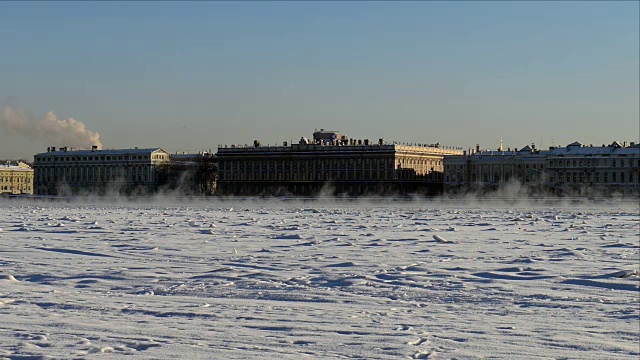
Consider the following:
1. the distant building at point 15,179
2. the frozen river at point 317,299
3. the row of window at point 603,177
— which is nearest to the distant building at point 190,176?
the distant building at point 15,179

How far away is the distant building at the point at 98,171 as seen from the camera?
466ft

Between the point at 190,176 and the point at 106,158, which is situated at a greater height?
the point at 106,158

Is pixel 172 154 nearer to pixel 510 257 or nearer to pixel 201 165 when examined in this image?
pixel 201 165

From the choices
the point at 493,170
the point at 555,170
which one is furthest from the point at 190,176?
the point at 555,170

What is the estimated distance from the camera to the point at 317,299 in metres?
14.3

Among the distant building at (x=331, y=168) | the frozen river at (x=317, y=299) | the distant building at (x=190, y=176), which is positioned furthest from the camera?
the distant building at (x=190, y=176)

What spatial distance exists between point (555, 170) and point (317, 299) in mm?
107657

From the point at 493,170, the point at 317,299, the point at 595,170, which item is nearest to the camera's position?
the point at 317,299

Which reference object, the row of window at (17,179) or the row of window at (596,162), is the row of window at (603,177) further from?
the row of window at (17,179)

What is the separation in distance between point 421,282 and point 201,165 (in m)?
127

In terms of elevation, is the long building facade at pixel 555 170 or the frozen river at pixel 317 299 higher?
the long building facade at pixel 555 170

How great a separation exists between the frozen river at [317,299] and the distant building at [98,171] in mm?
118709

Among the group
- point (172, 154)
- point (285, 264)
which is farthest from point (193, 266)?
point (172, 154)

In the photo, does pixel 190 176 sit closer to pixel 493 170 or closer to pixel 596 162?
pixel 493 170
